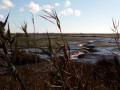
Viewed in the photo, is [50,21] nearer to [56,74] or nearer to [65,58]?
[65,58]

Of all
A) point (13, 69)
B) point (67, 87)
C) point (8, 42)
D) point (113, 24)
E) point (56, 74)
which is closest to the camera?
point (13, 69)

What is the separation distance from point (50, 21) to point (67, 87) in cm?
61

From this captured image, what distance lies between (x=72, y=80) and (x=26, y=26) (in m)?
0.94

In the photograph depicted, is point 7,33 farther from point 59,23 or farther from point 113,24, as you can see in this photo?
point 113,24

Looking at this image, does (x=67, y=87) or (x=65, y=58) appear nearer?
(x=67, y=87)

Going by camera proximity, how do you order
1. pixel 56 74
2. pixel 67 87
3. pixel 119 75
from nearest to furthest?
1. pixel 67 87
2. pixel 56 74
3. pixel 119 75

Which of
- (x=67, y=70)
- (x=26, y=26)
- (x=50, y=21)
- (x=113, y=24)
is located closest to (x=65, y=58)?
(x=67, y=70)

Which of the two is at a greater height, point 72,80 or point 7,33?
point 7,33

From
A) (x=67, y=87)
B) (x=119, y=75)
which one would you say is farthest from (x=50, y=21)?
(x=119, y=75)

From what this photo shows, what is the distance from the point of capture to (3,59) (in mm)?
1470

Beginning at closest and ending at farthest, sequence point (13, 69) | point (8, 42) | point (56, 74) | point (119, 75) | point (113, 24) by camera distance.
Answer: point (13, 69)
point (8, 42)
point (56, 74)
point (119, 75)
point (113, 24)

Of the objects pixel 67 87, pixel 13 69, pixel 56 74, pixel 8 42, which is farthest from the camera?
pixel 56 74

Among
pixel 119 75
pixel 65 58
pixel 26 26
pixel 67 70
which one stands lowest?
pixel 119 75

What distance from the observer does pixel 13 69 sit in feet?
4.62
